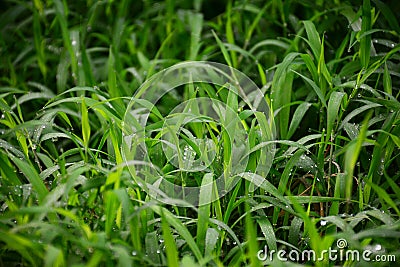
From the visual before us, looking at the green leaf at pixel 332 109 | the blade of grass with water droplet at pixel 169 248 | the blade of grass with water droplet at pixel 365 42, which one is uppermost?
the blade of grass with water droplet at pixel 365 42

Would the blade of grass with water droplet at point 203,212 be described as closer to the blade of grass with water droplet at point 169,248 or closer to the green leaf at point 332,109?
the blade of grass with water droplet at point 169,248

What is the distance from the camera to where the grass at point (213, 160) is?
105 centimetres

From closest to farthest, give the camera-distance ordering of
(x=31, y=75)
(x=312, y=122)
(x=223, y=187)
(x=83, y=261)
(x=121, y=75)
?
(x=83, y=261), (x=223, y=187), (x=312, y=122), (x=121, y=75), (x=31, y=75)

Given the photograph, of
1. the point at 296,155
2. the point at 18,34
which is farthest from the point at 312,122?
the point at 18,34

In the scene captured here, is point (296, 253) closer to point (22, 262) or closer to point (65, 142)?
point (22, 262)

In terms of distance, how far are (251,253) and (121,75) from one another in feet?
3.30

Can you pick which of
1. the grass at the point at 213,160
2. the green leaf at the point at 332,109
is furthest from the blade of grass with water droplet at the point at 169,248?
the green leaf at the point at 332,109

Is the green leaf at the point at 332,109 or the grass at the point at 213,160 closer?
the grass at the point at 213,160

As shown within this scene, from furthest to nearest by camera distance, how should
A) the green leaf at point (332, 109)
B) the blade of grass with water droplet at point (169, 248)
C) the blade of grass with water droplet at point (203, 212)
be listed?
the green leaf at point (332, 109), the blade of grass with water droplet at point (203, 212), the blade of grass with water droplet at point (169, 248)

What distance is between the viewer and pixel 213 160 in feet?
4.20

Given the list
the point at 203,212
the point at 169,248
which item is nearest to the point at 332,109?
the point at 203,212

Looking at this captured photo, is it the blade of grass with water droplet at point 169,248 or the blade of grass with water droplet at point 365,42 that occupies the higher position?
the blade of grass with water droplet at point 365,42

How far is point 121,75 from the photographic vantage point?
1.79 m

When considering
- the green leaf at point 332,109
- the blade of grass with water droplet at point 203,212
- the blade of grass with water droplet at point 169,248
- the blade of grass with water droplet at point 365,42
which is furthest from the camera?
the blade of grass with water droplet at point 365,42
